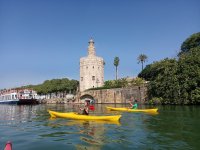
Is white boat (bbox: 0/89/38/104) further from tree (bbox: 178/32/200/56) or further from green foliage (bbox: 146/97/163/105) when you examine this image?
tree (bbox: 178/32/200/56)

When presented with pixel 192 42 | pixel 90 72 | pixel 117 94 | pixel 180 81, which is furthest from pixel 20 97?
pixel 192 42

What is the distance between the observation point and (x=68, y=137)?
541 inches

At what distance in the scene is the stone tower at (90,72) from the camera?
75.0 m

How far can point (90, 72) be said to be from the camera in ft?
246

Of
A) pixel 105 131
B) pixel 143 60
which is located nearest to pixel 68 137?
pixel 105 131

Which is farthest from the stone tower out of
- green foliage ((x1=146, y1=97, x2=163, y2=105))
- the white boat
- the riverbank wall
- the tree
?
green foliage ((x1=146, y1=97, x2=163, y2=105))

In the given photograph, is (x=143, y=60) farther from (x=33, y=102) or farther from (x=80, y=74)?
(x=33, y=102)

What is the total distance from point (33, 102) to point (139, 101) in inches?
1007

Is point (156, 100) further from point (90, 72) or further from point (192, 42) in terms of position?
point (90, 72)

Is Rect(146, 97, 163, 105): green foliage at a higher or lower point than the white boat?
lower

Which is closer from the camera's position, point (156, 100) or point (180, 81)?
point (180, 81)

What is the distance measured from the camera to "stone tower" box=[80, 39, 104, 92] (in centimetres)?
7500

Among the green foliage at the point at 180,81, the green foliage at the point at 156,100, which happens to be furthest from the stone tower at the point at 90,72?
the green foliage at the point at 180,81

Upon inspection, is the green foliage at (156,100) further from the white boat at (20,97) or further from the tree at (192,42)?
the white boat at (20,97)
